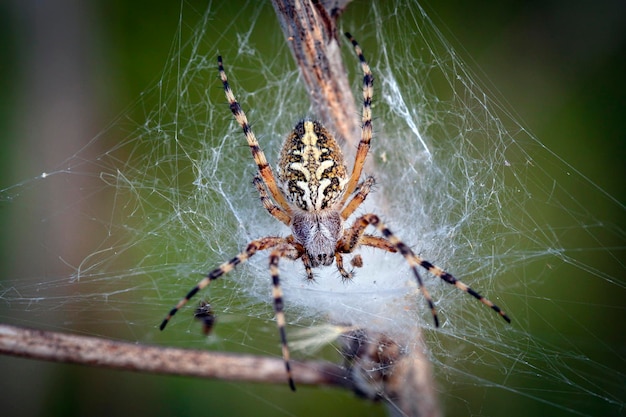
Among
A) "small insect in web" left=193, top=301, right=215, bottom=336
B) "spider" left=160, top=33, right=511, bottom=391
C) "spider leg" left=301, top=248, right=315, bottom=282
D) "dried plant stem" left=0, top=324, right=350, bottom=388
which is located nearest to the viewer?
"dried plant stem" left=0, top=324, right=350, bottom=388

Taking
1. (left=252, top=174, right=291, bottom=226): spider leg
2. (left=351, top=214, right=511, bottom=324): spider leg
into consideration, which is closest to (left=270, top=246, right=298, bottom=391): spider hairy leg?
(left=252, top=174, right=291, bottom=226): spider leg

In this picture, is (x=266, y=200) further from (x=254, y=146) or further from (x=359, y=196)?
(x=359, y=196)

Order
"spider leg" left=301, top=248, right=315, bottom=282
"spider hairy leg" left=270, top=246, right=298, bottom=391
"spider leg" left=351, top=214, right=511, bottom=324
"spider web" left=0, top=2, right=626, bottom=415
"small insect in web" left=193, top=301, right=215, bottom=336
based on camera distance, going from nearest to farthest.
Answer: "spider hairy leg" left=270, top=246, right=298, bottom=391
"small insect in web" left=193, top=301, right=215, bottom=336
"spider leg" left=351, top=214, right=511, bottom=324
"spider web" left=0, top=2, right=626, bottom=415
"spider leg" left=301, top=248, right=315, bottom=282

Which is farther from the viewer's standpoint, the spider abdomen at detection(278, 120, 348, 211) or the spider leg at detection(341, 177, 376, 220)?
the spider leg at detection(341, 177, 376, 220)

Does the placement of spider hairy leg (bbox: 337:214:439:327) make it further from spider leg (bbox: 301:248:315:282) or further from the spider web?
the spider web

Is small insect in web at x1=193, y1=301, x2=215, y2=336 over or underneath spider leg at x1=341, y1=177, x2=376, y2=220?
underneath

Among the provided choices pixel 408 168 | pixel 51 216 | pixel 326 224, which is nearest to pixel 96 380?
pixel 51 216

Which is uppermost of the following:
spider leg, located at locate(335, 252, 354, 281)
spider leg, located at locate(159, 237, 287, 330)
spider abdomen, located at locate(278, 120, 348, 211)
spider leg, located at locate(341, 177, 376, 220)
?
spider abdomen, located at locate(278, 120, 348, 211)
